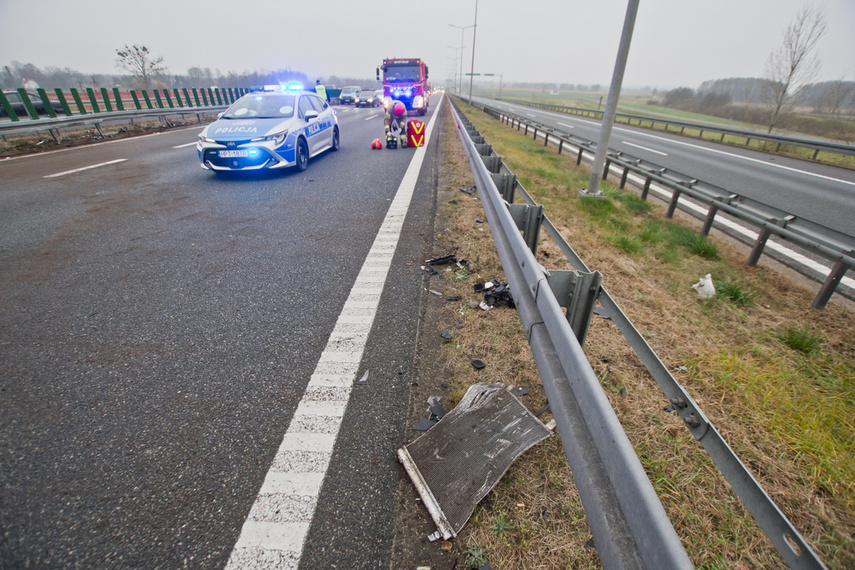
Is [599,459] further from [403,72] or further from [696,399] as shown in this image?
[403,72]

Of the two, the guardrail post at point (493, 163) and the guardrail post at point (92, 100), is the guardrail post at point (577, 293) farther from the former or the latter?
the guardrail post at point (92, 100)

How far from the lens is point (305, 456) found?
1.92 m

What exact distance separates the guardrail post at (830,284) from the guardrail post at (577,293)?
307 centimetres

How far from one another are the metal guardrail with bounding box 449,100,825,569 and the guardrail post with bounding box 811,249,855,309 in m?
2.94

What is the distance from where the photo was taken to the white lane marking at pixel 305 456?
1.53 meters

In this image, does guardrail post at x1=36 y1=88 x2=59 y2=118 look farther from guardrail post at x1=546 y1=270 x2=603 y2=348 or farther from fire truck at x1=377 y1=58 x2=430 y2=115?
guardrail post at x1=546 y1=270 x2=603 y2=348

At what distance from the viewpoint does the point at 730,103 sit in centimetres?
4019

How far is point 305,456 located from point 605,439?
57.1 inches

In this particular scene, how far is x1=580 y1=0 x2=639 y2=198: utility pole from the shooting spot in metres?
6.18

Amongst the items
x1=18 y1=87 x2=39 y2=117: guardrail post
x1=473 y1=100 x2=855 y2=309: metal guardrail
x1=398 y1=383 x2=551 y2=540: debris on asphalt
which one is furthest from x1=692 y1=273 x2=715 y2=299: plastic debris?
x1=18 y1=87 x2=39 y2=117: guardrail post

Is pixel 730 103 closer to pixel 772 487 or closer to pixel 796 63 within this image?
pixel 796 63

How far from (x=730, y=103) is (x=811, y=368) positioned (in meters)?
51.9

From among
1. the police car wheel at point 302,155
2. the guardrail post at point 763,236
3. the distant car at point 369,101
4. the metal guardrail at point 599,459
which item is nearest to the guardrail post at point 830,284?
the guardrail post at point 763,236

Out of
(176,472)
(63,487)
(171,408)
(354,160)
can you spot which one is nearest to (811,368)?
(176,472)
